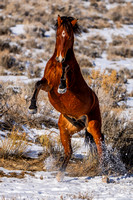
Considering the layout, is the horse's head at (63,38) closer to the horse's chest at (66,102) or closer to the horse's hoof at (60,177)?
the horse's chest at (66,102)

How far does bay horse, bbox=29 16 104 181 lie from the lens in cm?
337

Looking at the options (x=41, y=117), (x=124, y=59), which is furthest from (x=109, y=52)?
(x=41, y=117)

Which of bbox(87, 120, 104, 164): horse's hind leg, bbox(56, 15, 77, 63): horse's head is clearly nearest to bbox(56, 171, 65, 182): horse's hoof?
bbox(87, 120, 104, 164): horse's hind leg

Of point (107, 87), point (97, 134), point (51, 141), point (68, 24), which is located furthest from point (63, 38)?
point (107, 87)

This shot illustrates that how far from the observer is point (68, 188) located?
3814 millimetres

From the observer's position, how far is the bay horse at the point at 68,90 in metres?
3.37

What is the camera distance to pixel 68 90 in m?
3.61

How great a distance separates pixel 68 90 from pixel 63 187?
1.28 meters

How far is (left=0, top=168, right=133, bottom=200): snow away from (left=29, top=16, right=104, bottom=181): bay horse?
9.5 inches

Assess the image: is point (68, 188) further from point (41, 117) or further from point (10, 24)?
point (10, 24)

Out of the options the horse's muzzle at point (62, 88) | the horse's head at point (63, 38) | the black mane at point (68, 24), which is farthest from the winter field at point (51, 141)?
the black mane at point (68, 24)

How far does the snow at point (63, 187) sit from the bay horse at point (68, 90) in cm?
24

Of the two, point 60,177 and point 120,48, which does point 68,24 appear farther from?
point 120,48

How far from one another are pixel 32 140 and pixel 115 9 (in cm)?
3097
